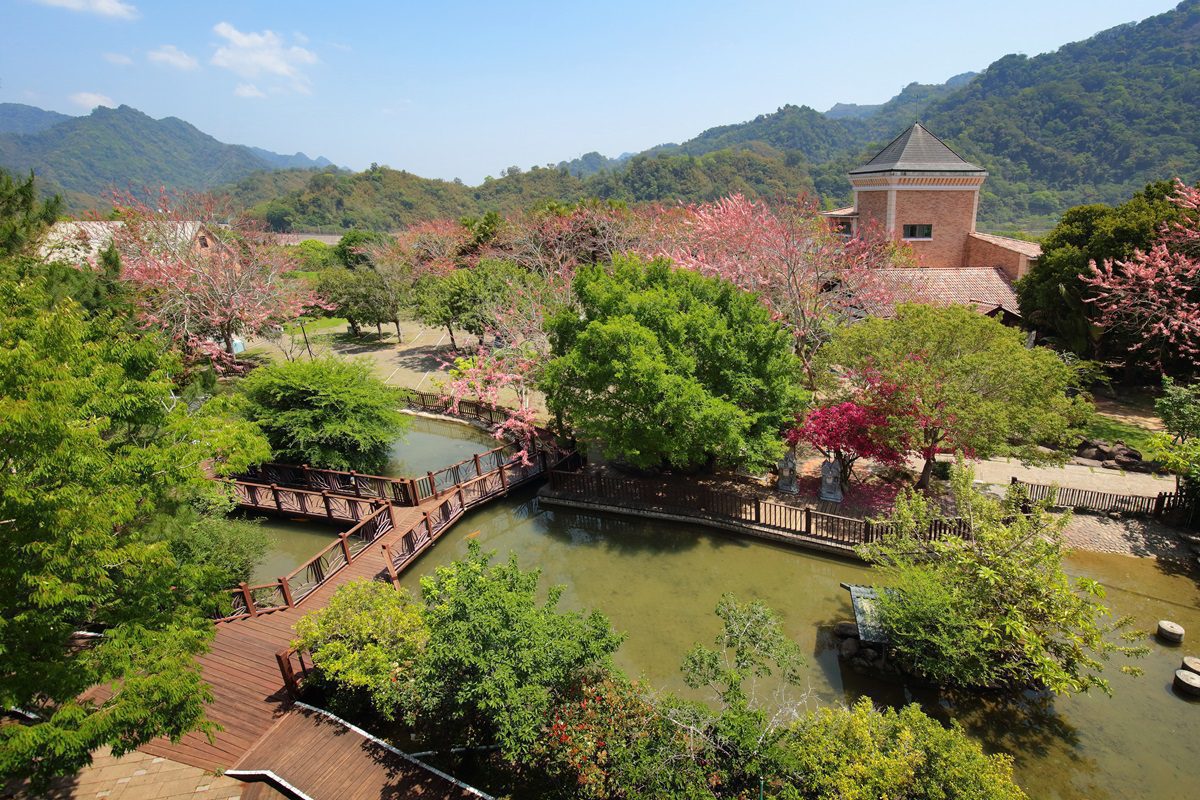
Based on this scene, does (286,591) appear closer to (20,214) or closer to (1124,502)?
(20,214)

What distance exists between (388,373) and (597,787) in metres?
23.1

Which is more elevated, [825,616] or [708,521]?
[708,521]

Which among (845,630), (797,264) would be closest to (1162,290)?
(797,264)

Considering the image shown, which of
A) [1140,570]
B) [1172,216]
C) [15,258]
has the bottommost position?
[1140,570]

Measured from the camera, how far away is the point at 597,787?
6.65 meters

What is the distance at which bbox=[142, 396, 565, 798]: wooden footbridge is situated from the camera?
832 cm

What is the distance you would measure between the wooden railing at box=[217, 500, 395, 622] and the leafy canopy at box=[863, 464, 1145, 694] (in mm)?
10078

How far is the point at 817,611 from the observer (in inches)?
451

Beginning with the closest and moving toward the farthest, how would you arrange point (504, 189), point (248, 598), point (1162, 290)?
point (248, 598)
point (1162, 290)
point (504, 189)

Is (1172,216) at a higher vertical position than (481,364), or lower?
higher

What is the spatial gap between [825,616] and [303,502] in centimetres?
1220

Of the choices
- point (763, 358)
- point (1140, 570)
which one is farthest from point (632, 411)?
point (1140, 570)

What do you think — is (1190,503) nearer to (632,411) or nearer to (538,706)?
(632,411)

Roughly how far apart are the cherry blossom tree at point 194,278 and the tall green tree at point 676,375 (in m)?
16.0
